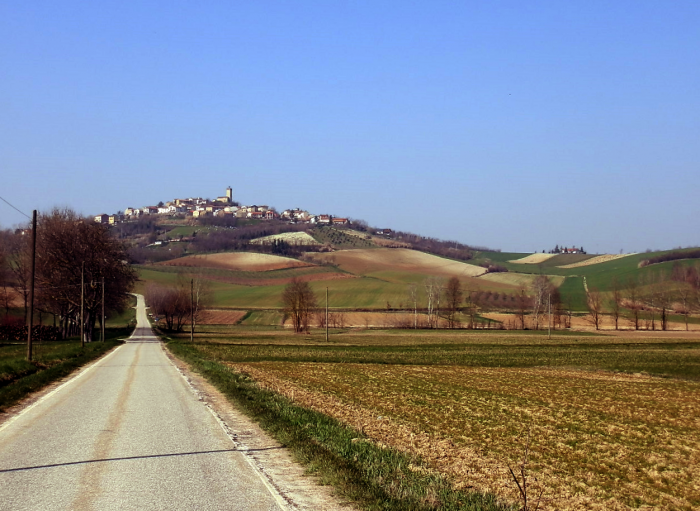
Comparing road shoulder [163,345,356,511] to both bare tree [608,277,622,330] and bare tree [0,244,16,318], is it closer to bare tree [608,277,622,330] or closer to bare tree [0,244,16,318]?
bare tree [0,244,16,318]

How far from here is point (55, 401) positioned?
68.1 ft

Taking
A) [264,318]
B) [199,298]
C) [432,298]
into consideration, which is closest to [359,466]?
[264,318]

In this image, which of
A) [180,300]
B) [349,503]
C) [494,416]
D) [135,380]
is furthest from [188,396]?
[180,300]

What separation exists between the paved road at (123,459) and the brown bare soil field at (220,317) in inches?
3969

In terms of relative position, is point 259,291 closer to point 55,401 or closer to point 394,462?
point 55,401

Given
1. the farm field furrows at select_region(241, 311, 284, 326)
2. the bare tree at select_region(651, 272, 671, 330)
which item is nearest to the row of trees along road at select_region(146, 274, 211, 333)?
the farm field furrows at select_region(241, 311, 284, 326)

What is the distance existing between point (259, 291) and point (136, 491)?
143 meters

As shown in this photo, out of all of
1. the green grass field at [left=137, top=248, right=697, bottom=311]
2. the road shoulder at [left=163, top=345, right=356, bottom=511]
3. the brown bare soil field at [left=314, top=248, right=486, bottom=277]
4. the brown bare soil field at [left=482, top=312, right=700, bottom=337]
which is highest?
the brown bare soil field at [left=314, top=248, right=486, bottom=277]

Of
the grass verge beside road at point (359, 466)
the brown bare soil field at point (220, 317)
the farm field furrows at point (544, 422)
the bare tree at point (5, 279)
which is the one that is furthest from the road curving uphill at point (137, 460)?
the brown bare soil field at point (220, 317)

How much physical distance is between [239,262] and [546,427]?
562 ft

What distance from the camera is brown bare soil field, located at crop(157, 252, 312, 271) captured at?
17875 centimetres

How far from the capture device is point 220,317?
12488 cm

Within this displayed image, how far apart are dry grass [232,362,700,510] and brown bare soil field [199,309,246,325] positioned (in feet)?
298

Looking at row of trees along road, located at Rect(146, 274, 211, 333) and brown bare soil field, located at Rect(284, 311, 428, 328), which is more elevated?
row of trees along road, located at Rect(146, 274, 211, 333)
